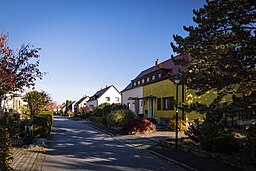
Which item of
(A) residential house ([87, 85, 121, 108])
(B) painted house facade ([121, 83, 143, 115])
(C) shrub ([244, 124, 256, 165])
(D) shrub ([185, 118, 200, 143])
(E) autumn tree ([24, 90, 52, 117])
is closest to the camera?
(C) shrub ([244, 124, 256, 165])

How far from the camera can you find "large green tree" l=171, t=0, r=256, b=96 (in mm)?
8172

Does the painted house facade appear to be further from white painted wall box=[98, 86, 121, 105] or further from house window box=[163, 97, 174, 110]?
white painted wall box=[98, 86, 121, 105]

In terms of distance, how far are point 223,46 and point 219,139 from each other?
138 inches

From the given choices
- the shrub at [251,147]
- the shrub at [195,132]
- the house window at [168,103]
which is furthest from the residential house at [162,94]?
the shrub at [251,147]

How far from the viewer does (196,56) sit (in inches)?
396

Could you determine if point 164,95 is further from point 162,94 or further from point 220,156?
point 220,156

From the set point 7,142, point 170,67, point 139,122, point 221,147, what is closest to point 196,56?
point 221,147

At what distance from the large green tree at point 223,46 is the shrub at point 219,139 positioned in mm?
1505

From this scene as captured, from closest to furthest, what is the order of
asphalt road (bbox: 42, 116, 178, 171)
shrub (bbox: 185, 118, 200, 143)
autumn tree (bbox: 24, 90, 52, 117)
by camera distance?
asphalt road (bbox: 42, 116, 178, 171)
shrub (bbox: 185, 118, 200, 143)
autumn tree (bbox: 24, 90, 52, 117)

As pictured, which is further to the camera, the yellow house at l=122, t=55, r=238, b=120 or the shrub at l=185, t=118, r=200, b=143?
the yellow house at l=122, t=55, r=238, b=120

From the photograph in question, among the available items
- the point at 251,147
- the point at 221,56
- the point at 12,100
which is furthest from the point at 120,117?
the point at 251,147

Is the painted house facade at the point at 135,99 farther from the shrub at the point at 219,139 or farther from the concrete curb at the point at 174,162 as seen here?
the shrub at the point at 219,139

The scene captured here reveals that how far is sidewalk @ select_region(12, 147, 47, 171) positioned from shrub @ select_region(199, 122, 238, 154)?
20.5 feet

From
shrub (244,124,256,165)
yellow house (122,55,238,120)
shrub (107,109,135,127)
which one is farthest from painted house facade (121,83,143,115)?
shrub (244,124,256,165)
